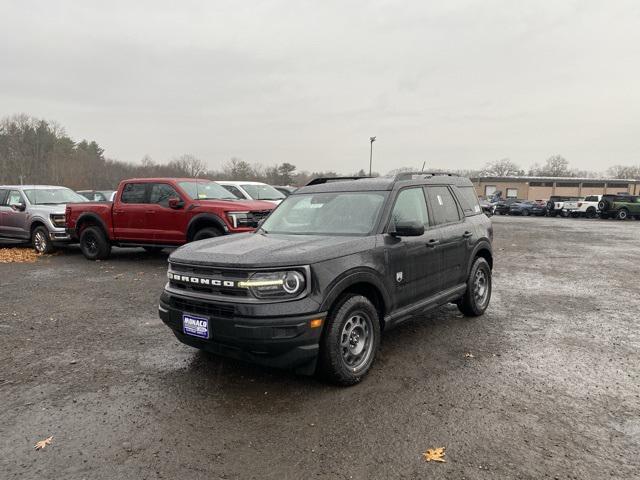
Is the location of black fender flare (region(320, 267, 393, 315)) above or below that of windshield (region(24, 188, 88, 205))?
below

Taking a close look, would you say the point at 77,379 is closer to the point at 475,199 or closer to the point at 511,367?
the point at 511,367

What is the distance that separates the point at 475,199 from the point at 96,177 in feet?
213

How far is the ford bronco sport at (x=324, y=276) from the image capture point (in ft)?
11.4

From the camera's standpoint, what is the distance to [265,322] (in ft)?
11.1

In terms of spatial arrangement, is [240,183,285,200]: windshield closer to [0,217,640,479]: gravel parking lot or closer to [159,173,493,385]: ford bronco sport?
[0,217,640,479]: gravel parking lot

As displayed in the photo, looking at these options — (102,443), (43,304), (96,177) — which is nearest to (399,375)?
(102,443)

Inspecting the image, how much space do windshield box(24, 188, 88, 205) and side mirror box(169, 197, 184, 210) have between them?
4.62 metres

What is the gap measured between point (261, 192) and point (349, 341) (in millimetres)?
10885

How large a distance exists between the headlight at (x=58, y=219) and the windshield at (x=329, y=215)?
8.89 meters

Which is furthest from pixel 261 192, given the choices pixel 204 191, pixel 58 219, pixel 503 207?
pixel 503 207

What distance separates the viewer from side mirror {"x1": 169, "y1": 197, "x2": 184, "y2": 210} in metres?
9.32

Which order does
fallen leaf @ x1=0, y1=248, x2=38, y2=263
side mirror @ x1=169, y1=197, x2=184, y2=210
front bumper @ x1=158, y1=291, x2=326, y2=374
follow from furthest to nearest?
fallen leaf @ x1=0, y1=248, x2=38, y2=263 → side mirror @ x1=169, y1=197, x2=184, y2=210 → front bumper @ x1=158, y1=291, x2=326, y2=374

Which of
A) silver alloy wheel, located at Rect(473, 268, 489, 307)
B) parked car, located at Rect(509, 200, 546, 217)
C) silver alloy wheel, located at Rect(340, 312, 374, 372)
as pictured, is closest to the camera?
silver alloy wheel, located at Rect(340, 312, 374, 372)

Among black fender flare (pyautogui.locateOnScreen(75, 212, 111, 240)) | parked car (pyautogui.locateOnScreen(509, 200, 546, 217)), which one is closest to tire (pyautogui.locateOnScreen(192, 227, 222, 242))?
black fender flare (pyautogui.locateOnScreen(75, 212, 111, 240))
